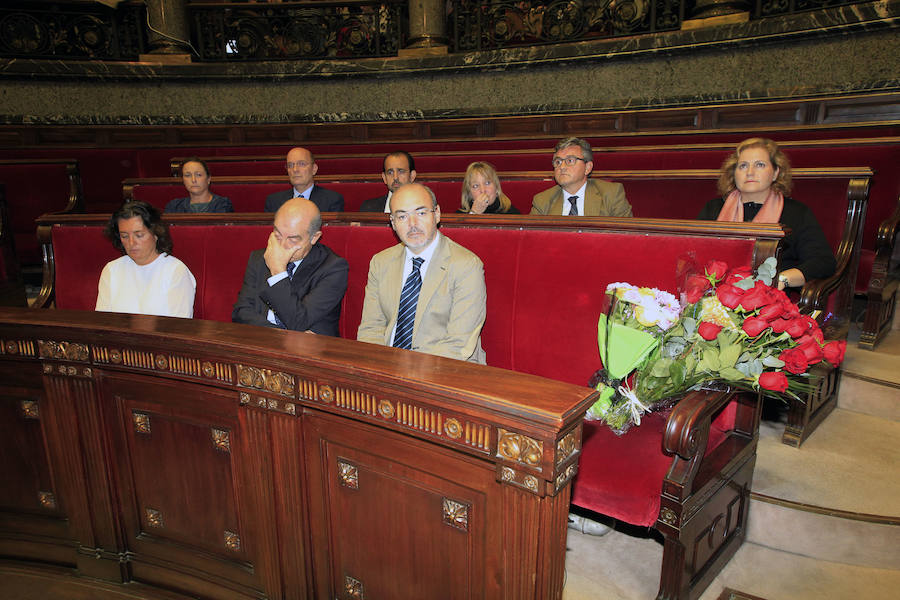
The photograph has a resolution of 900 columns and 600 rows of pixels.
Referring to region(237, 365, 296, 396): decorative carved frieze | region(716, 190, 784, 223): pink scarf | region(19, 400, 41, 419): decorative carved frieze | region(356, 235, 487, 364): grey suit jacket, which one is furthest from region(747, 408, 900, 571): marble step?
region(19, 400, 41, 419): decorative carved frieze

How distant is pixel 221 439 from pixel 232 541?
239 millimetres

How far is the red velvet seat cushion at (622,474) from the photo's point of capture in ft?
4.08

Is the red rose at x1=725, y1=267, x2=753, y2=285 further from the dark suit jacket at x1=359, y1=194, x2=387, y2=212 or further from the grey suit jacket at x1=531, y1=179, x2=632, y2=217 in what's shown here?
the dark suit jacket at x1=359, y1=194, x2=387, y2=212

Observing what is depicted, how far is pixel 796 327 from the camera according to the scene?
1.10 m

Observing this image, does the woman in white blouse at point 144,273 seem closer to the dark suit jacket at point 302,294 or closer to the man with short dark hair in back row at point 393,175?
the dark suit jacket at point 302,294

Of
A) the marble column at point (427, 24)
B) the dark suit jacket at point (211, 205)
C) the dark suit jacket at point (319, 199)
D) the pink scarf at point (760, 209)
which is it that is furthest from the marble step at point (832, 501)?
the marble column at point (427, 24)

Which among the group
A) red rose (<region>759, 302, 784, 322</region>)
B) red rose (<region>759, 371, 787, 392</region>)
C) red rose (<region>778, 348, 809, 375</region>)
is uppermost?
red rose (<region>759, 302, 784, 322</region>)

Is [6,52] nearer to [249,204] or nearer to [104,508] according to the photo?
[249,204]

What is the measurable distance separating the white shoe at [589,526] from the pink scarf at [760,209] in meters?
1.21

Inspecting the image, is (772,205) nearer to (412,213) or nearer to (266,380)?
(412,213)

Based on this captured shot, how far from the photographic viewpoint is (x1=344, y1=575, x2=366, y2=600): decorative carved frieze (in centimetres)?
108

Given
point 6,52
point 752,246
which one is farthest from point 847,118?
point 6,52

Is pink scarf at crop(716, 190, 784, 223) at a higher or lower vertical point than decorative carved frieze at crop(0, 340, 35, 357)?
higher

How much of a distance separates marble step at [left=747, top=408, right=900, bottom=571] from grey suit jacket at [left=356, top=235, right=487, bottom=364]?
0.97 metres
